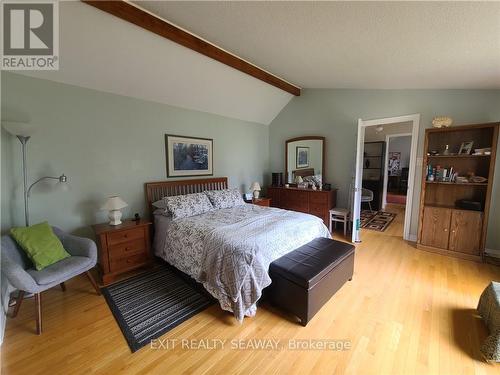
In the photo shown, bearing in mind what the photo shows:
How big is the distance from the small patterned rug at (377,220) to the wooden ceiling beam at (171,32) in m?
3.74

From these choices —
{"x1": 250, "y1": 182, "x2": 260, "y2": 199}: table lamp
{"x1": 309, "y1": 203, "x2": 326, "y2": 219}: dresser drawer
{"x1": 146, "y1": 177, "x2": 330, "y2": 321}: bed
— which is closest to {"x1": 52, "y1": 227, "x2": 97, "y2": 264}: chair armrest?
{"x1": 146, "y1": 177, "x2": 330, "y2": 321}: bed

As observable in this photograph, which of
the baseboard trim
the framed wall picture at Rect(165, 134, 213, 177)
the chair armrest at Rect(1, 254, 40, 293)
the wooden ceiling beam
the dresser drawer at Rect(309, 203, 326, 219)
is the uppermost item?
the wooden ceiling beam

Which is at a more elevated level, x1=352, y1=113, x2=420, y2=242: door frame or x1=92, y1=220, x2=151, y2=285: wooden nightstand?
x1=352, y1=113, x2=420, y2=242: door frame

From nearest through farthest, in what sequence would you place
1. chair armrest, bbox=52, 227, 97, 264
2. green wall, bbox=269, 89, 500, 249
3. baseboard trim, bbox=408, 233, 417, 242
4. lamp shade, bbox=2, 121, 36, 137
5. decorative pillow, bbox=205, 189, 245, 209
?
lamp shade, bbox=2, 121, 36, 137, chair armrest, bbox=52, 227, 97, 264, green wall, bbox=269, 89, 500, 249, decorative pillow, bbox=205, 189, 245, 209, baseboard trim, bbox=408, 233, 417, 242

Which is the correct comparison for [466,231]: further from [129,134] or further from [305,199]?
[129,134]

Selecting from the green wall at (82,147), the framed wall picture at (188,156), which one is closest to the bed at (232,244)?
the framed wall picture at (188,156)

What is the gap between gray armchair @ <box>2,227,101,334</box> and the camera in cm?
175

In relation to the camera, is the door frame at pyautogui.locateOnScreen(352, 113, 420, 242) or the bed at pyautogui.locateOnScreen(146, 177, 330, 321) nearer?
the bed at pyautogui.locateOnScreen(146, 177, 330, 321)

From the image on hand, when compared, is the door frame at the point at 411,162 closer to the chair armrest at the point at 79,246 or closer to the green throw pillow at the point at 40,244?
the chair armrest at the point at 79,246

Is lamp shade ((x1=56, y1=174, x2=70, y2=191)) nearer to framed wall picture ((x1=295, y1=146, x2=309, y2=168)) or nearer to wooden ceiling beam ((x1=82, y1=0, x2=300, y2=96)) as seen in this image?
wooden ceiling beam ((x1=82, y1=0, x2=300, y2=96))

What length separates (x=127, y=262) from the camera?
9.03 ft

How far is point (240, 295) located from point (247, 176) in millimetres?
3279

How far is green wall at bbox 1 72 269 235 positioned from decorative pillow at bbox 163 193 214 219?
62 centimetres

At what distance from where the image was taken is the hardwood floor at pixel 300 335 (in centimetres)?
156
